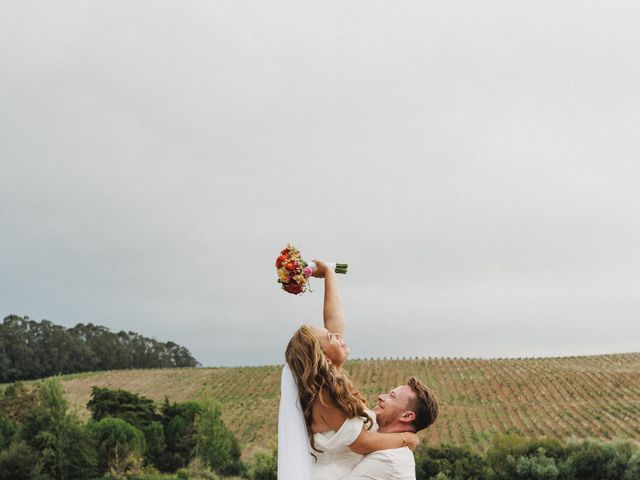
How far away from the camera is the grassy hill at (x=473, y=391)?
4800 cm

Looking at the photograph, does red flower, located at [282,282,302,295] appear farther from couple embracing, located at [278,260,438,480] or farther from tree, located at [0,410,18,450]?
tree, located at [0,410,18,450]

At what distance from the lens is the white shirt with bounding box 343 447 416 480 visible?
170 inches

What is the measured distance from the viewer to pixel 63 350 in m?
93.4

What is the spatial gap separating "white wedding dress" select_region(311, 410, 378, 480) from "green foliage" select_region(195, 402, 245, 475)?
32.4 metres

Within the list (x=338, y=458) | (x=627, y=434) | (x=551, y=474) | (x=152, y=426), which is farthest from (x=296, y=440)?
(x=627, y=434)

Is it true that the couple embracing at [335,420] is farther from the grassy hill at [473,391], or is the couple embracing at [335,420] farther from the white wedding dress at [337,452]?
the grassy hill at [473,391]

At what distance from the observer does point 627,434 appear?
44.6 metres

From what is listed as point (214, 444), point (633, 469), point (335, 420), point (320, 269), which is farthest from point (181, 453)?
point (335, 420)

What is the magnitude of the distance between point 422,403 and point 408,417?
12 centimetres

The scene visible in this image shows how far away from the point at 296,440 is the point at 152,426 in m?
36.2

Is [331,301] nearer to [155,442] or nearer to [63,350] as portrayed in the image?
[155,442]

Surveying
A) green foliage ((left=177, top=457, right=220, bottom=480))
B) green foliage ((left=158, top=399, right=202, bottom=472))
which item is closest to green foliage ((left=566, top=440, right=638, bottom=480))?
green foliage ((left=177, top=457, right=220, bottom=480))

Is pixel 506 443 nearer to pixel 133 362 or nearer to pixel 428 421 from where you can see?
pixel 428 421

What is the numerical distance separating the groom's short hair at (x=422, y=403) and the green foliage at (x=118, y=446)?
3158 cm
